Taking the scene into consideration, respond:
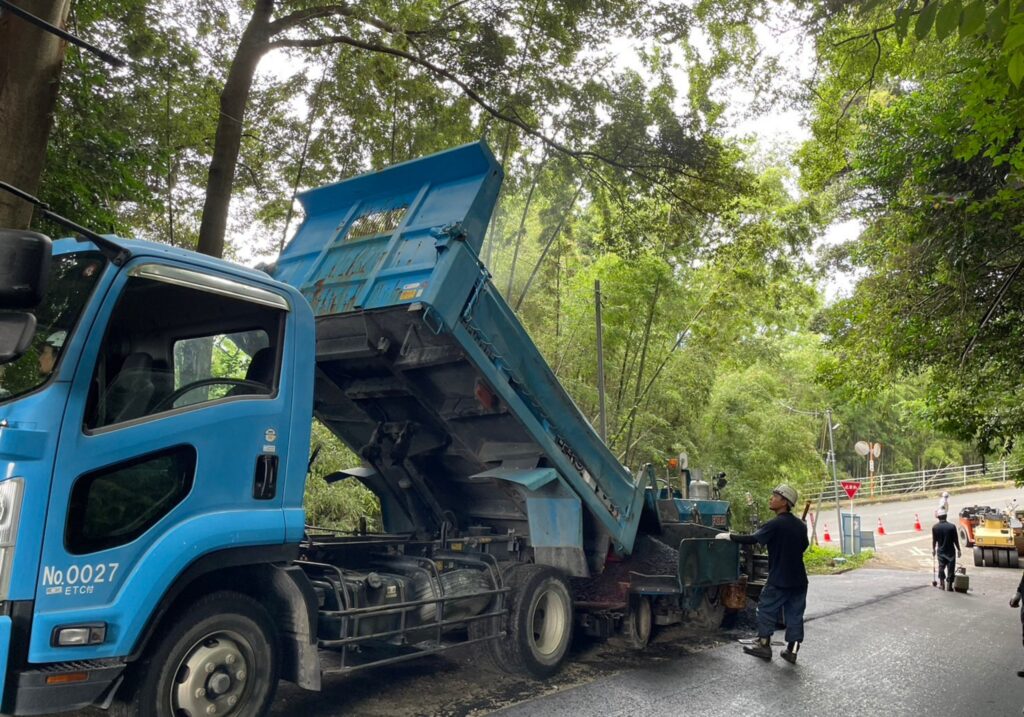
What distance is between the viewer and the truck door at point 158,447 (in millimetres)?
3287

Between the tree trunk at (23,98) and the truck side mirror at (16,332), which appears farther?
the tree trunk at (23,98)

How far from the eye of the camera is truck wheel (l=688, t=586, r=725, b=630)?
7945 millimetres

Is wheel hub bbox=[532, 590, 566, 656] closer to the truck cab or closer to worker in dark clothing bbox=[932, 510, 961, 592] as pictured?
the truck cab

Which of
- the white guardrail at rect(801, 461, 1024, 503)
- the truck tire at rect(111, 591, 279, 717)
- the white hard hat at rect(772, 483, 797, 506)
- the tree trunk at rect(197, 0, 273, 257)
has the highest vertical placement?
the tree trunk at rect(197, 0, 273, 257)

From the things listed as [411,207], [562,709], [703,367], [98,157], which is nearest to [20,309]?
[411,207]

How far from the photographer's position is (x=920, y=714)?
5.20 m

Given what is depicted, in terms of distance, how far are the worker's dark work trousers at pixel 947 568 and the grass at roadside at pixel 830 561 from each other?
9.43 feet

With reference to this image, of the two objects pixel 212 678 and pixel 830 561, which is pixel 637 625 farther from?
pixel 830 561

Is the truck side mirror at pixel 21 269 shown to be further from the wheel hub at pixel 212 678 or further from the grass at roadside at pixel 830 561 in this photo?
the grass at roadside at pixel 830 561

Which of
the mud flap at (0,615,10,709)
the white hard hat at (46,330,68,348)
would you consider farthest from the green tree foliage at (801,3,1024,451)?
the mud flap at (0,615,10,709)

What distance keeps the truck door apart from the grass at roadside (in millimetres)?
15165

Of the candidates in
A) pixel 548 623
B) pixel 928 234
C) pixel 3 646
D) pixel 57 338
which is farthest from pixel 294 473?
pixel 928 234

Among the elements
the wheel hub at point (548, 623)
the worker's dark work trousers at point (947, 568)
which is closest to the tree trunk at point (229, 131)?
the wheel hub at point (548, 623)

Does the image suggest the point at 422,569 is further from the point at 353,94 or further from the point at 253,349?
the point at 353,94
